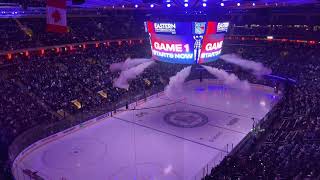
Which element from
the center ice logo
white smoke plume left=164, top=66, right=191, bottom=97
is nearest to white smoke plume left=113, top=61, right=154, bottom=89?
white smoke plume left=164, top=66, right=191, bottom=97

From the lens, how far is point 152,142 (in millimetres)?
19906

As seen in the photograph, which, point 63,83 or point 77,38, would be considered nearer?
point 63,83

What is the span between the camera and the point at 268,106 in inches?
1081

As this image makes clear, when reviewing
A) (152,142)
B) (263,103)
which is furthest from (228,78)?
(152,142)

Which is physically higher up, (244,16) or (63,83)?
(244,16)

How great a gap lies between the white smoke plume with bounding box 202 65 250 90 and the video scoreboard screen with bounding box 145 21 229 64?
19421mm

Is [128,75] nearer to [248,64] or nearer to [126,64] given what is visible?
[126,64]

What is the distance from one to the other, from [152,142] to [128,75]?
48.6ft

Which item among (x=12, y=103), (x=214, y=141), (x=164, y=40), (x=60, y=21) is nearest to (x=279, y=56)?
(x=214, y=141)

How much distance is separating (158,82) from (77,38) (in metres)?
10.5

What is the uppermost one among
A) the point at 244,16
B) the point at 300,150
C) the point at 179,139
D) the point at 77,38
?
the point at 244,16

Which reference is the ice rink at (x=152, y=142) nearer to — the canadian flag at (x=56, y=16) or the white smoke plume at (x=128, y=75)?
the white smoke plume at (x=128, y=75)

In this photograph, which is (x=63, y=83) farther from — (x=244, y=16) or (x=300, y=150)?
(x=244, y=16)

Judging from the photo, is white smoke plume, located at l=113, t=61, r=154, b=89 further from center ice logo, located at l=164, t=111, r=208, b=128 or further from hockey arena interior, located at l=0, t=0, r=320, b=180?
center ice logo, located at l=164, t=111, r=208, b=128
